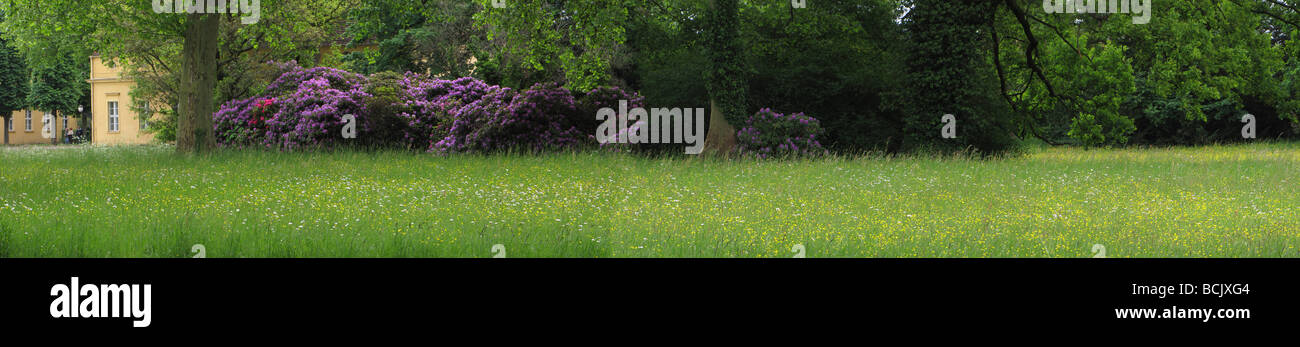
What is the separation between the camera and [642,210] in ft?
36.8

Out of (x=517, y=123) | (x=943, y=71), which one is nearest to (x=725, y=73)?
(x=943, y=71)

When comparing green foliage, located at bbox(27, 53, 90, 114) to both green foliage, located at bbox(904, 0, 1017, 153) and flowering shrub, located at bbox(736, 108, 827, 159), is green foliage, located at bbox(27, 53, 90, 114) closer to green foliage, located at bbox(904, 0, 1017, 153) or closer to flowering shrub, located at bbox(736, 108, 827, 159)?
flowering shrub, located at bbox(736, 108, 827, 159)

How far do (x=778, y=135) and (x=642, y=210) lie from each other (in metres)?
13.3

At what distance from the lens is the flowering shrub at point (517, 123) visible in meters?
26.1

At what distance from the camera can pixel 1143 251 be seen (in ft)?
26.8

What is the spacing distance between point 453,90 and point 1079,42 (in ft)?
60.7

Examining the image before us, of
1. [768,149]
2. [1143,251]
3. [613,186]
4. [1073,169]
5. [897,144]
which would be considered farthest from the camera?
[897,144]

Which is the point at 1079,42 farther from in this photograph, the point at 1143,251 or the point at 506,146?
the point at 1143,251

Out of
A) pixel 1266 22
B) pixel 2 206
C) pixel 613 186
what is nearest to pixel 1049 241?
pixel 613 186

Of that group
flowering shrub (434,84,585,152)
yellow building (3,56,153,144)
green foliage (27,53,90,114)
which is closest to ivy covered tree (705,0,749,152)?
flowering shrub (434,84,585,152)

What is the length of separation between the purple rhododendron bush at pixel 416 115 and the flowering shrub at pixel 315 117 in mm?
28

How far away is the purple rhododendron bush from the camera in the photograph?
26.3 metres

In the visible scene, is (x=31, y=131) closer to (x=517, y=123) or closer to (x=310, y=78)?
(x=310, y=78)

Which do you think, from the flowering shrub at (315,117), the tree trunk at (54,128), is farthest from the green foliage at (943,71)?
the tree trunk at (54,128)
